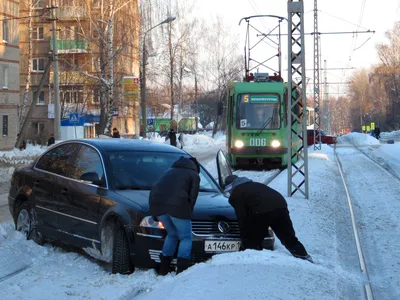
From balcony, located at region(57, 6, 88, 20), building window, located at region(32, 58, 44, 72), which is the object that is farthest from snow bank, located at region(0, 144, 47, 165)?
building window, located at region(32, 58, 44, 72)

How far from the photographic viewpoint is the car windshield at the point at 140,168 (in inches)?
290

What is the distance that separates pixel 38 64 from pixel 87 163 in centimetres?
5500

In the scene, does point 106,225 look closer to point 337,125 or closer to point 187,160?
point 187,160

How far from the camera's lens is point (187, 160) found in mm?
6578

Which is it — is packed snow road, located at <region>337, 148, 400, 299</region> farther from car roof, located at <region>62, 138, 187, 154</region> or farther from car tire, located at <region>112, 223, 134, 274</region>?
car roof, located at <region>62, 138, 187, 154</region>

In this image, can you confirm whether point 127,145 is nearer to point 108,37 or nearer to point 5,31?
point 108,37

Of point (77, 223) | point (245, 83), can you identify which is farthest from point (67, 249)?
point (245, 83)

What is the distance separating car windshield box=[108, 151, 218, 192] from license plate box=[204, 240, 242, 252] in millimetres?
1212

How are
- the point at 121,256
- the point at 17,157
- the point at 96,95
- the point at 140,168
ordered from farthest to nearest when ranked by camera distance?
the point at 96,95, the point at 17,157, the point at 140,168, the point at 121,256

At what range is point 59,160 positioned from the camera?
8.26 m

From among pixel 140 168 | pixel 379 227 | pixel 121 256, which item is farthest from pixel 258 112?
pixel 121 256

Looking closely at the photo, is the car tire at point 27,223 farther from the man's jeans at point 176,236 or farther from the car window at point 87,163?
the man's jeans at point 176,236

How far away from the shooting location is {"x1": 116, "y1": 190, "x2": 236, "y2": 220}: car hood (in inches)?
262

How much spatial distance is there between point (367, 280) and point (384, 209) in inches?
→ 263
